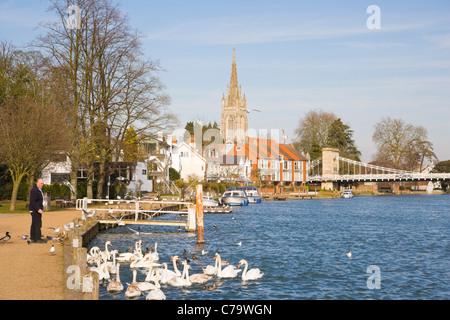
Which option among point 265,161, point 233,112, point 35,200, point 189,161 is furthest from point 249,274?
point 233,112

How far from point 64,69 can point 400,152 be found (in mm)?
102725

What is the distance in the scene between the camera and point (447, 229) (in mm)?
43781

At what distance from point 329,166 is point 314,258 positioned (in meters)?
108

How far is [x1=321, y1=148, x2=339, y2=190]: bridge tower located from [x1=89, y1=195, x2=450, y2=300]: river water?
8519 centimetres

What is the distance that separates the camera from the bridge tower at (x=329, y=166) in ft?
429

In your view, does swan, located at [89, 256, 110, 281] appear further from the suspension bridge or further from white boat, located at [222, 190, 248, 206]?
the suspension bridge

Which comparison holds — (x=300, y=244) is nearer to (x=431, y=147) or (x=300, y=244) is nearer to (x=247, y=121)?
(x=431, y=147)

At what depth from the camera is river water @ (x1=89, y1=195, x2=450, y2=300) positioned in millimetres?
18406

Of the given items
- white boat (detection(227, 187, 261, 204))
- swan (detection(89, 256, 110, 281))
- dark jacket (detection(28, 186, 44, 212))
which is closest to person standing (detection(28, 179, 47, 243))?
dark jacket (detection(28, 186, 44, 212))

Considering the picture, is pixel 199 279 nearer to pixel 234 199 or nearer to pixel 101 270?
pixel 101 270

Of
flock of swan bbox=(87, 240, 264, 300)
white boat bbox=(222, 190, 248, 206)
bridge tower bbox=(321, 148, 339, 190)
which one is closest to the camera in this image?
flock of swan bbox=(87, 240, 264, 300)

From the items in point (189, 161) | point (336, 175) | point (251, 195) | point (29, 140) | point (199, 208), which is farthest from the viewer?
point (336, 175)

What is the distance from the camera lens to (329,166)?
132 metres
